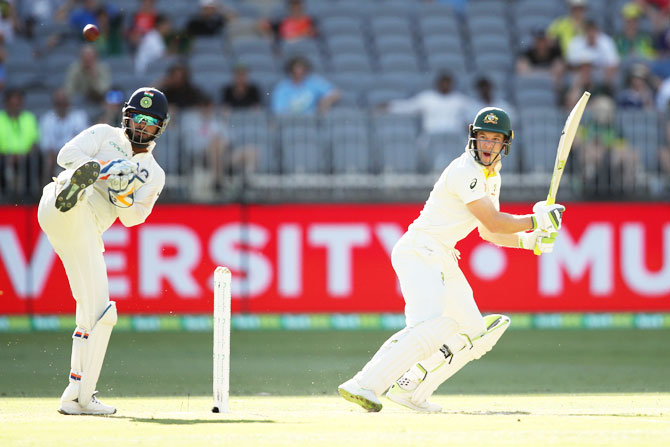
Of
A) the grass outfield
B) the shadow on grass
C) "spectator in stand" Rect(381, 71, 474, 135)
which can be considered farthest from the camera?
"spectator in stand" Rect(381, 71, 474, 135)

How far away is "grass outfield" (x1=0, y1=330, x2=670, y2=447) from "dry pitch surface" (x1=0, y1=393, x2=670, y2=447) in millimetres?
11

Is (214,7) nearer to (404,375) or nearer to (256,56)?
(256,56)

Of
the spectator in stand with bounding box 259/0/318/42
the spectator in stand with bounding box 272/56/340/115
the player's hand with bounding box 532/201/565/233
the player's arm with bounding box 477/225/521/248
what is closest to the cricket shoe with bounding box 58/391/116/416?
the player's arm with bounding box 477/225/521/248

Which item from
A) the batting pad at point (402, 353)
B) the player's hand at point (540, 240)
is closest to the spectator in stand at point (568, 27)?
the player's hand at point (540, 240)

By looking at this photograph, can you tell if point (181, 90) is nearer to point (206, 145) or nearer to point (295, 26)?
point (206, 145)

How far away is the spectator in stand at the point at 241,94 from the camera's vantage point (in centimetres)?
1534

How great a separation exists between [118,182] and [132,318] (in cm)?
682

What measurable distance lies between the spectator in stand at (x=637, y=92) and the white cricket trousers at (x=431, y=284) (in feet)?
25.8

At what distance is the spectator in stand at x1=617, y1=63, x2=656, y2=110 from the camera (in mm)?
15281

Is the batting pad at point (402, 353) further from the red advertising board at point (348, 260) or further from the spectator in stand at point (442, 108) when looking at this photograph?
the spectator in stand at point (442, 108)

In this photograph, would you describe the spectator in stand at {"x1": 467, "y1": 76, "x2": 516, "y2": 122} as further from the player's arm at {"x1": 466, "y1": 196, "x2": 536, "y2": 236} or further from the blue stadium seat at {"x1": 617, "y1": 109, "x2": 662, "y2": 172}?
the player's arm at {"x1": 466, "y1": 196, "x2": 536, "y2": 236}

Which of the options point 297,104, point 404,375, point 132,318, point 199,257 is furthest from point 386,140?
point 404,375

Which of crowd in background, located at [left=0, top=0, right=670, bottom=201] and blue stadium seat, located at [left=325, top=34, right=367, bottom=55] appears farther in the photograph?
blue stadium seat, located at [left=325, top=34, right=367, bottom=55]

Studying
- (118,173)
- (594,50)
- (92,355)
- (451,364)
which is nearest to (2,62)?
(594,50)
